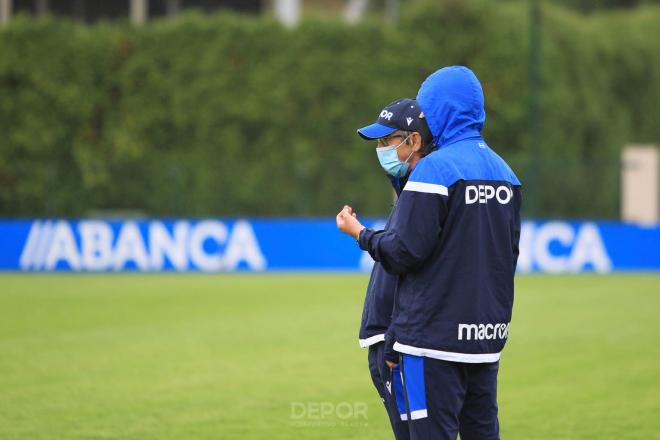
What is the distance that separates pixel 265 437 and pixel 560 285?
14142mm

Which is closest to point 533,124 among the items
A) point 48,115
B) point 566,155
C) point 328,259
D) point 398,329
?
point 566,155

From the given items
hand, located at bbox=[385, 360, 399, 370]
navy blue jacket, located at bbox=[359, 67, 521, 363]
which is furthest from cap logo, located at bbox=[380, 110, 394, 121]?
hand, located at bbox=[385, 360, 399, 370]

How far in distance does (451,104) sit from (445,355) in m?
1.12

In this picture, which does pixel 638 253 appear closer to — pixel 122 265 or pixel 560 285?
pixel 560 285

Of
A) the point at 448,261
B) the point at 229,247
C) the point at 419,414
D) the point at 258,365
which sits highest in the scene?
the point at 448,261

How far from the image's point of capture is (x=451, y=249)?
4.82 metres

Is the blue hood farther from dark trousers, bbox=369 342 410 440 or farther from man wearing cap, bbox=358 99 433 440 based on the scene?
dark trousers, bbox=369 342 410 440

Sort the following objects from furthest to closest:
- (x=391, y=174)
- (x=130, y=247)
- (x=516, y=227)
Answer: (x=130, y=247) < (x=391, y=174) < (x=516, y=227)

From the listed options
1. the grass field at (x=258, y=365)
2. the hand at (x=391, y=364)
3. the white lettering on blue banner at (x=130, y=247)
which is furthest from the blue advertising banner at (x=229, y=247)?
the hand at (x=391, y=364)

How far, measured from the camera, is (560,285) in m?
21.5

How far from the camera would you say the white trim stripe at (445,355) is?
15.8ft

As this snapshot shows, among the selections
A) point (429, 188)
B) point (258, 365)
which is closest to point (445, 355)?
point (429, 188)

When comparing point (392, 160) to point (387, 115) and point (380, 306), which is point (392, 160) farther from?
point (380, 306)

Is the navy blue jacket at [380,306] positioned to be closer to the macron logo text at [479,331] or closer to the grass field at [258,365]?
the macron logo text at [479,331]
